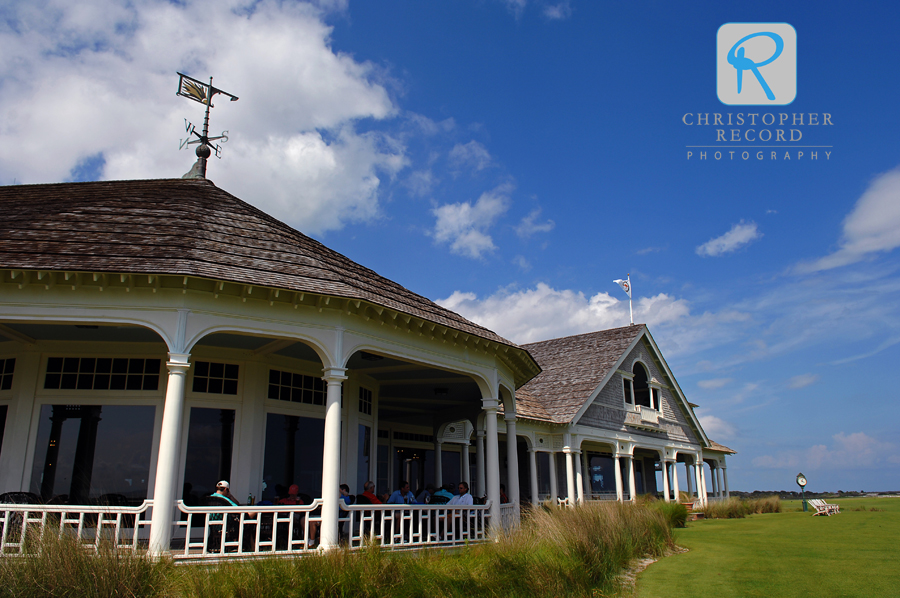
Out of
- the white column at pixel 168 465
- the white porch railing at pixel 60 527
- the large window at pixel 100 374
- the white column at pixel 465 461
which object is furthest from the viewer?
the white column at pixel 465 461

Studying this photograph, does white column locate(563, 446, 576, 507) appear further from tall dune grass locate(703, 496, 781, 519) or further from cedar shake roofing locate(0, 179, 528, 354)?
cedar shake roofing locate(0, 179, 528, 354)

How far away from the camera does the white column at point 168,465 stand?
25.6ft

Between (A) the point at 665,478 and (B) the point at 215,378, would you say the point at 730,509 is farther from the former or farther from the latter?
(B) the point at 215,378

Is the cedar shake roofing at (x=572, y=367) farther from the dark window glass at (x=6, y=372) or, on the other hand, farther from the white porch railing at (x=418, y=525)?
the dark window glass at (x=6, y=372)

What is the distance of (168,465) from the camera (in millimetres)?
8070

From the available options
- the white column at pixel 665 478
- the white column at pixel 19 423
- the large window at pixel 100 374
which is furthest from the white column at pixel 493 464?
the white column at pixel 665 478

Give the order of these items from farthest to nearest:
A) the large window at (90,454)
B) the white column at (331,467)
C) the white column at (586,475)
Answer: the white column at (586,475) → the large window at (90,454) → the white column at (331,467)

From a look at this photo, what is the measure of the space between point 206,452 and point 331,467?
9.59ft

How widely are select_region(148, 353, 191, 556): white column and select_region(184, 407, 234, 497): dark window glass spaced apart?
2408 millimetres

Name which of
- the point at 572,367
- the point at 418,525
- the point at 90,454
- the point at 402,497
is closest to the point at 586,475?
the point at 572,367

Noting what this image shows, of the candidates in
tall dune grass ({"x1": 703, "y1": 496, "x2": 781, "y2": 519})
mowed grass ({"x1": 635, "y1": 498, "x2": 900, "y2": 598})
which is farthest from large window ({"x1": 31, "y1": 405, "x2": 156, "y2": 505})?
tall dune grass ({"x1": 703, "y1": 496, "x2": 781, "y2": 519})

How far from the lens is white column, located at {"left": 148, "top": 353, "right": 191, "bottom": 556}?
782cm

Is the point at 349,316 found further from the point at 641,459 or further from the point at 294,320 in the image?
the point at 641,459

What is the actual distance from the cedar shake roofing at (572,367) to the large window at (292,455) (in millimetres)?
10604
